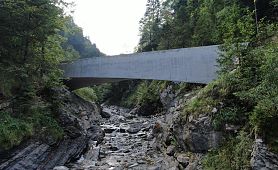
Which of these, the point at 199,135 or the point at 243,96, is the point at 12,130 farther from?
the point at 243,96

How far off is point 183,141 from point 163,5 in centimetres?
3714

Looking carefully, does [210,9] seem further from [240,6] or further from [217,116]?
[217,116]

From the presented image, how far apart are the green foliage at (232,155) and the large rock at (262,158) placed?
0.34m

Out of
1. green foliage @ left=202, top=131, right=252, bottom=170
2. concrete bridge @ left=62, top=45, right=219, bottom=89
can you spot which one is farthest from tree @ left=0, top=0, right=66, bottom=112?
green foliage @ left=202, top=131, right=252, bottom=170

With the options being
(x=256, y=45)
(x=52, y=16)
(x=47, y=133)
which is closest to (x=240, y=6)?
(x=256, y=45)

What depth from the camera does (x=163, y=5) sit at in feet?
158

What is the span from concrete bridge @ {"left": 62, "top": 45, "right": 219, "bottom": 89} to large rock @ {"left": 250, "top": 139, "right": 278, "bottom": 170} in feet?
23.3

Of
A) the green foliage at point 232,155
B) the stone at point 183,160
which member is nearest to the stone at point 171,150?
the stone at point 183,160

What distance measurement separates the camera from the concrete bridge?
18656 mm

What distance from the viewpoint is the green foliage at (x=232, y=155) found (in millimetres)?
9422

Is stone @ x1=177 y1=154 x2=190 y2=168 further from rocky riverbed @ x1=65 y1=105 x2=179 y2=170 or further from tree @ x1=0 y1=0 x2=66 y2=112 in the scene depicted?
tree @ x1=0 y1=0 x2=66 y2=112

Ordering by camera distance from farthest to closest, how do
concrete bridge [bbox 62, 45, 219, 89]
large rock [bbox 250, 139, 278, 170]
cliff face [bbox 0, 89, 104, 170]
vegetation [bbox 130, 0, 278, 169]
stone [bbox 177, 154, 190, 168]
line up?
1. concrete bridge [bbox 62, 45, 219, 89]
2. cliff face [bbox 0, 89, 104, 170]
3. stone [bbox 177, 154, 190, 168]
4. vegetation [bbox 130, 0, 278, 169]
5. large rock [bbox 250, 139, 278, 170]

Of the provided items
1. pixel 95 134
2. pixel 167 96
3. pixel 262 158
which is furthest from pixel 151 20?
pixel 262 158

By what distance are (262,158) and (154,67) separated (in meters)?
13.9
